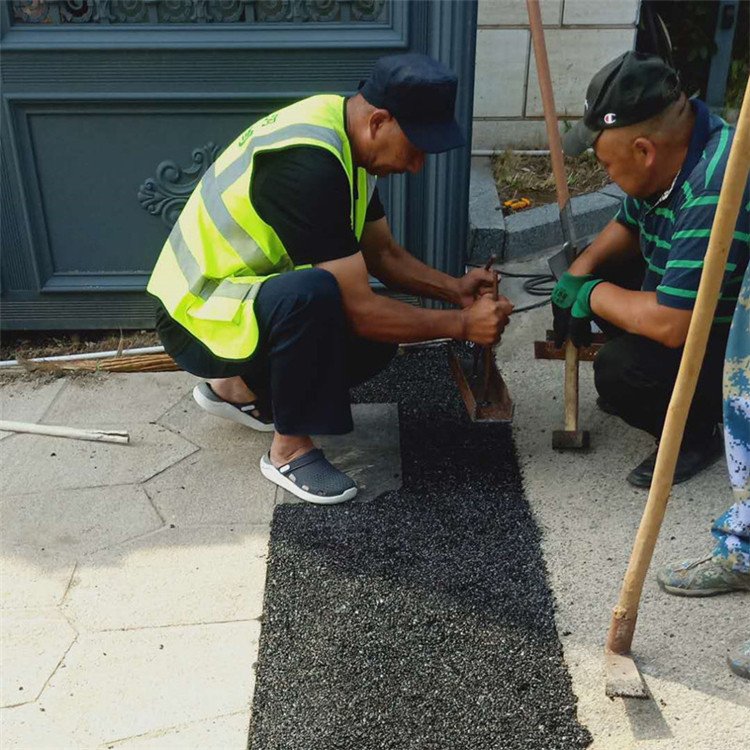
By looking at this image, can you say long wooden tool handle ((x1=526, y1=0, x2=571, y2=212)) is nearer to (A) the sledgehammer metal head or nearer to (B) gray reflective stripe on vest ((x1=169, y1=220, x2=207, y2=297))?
(A) the sledgehammer metal head

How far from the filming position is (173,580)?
9.55ft

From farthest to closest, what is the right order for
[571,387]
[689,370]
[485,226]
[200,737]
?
1. [485,226]
2. [571,387]
3. [200,737]
4. [689,370]

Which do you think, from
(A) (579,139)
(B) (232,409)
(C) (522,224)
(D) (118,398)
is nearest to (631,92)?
(A) (579,139)

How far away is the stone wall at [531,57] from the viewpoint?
17.9ft

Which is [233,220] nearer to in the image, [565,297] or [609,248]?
[565,297]

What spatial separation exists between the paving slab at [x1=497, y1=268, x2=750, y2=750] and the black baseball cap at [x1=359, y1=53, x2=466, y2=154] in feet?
4.08

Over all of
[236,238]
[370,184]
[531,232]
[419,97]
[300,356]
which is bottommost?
[531,232]

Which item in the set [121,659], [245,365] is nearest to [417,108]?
[245,365]

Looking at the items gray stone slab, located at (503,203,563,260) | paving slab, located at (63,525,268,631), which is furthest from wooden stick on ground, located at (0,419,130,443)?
gray stone slab, located at (503,203,563,260)

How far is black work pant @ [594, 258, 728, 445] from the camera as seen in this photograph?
301cm

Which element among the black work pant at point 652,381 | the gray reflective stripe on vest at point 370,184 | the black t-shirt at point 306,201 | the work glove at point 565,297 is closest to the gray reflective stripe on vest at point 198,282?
the black t-shirt at point 306,201

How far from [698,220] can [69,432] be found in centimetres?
245

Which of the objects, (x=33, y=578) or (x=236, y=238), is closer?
(x=33, y=578)

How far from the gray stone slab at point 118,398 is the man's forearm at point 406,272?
1.06m
